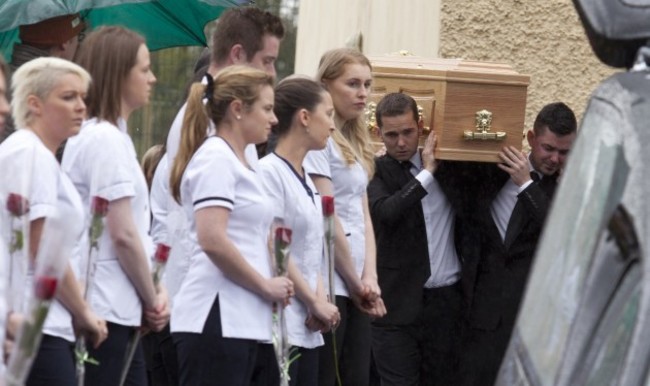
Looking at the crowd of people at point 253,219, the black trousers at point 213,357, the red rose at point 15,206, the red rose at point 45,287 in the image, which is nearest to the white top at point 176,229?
the crowd of people at point 253,219

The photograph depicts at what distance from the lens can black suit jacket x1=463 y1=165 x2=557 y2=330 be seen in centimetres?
924

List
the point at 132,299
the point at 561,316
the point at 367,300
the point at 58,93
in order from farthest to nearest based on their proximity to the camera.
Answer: the point at 367,300
the point at 132,299
the point at 58,93
the point at 561,316

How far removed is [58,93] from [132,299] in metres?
0.94

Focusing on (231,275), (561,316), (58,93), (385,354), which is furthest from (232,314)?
(561,316)

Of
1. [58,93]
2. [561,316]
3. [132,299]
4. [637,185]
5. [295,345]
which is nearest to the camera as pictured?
[637,185]

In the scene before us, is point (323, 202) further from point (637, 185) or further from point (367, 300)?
point (637, 185)

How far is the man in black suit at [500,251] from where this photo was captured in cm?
919

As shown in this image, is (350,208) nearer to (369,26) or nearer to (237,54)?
(237,54)

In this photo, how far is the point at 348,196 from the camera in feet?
26.2

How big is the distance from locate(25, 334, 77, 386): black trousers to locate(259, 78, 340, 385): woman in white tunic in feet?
4.84

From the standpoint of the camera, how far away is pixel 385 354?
9266 millimetres

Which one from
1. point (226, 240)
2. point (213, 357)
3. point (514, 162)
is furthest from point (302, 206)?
point (514, 162)

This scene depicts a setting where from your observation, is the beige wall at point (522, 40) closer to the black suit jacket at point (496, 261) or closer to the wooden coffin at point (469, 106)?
the black suit jacket at point (496, 261)

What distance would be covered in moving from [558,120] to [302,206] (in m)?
2.37
